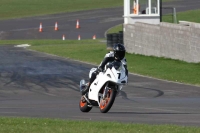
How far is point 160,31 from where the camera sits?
102 ft

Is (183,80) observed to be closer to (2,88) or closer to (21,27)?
(2,88)

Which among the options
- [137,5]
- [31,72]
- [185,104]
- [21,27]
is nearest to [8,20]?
[21,27]

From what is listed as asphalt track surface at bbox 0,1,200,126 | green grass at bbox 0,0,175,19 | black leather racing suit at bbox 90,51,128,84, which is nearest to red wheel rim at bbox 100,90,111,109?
asphalt track surface at bbox 0,1,200,126

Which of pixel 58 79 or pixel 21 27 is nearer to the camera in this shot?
pixel 58 79

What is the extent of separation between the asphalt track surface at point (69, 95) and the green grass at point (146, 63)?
3.00 ft

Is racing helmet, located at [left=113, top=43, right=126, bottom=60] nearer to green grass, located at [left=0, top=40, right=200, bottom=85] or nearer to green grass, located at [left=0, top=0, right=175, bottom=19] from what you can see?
green grass, located at [left=0, top=40, right=200, bottom=85]

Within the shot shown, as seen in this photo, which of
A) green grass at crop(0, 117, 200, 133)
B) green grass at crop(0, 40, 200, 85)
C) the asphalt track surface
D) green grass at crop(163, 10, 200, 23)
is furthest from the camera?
green grass at crop(163, 10, 200, 23)

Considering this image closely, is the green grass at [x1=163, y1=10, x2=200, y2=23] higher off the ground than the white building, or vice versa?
the white building

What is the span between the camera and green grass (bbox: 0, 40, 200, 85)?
2427 cm

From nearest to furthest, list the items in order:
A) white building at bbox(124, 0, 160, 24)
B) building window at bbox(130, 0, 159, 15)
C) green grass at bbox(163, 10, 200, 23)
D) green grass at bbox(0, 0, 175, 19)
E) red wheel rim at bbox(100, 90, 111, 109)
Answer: red wheel rim at bbox(100, 90, 111, 109) → building window at bbox(130, 0, 159, 15) → white building at bbox(124, 0, 160, 24) → green grass at bbox(163, 10, 200, 23) → green grass at bbox(0, 0, 175, 19)

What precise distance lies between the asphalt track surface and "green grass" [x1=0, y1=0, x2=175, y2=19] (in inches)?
1245

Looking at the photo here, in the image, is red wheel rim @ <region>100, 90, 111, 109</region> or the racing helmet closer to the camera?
the racing helmet

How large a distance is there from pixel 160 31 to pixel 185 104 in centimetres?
1500

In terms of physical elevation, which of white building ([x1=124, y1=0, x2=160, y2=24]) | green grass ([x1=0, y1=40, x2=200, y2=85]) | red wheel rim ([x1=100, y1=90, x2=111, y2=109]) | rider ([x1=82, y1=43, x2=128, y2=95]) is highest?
rider ([x1=82, y1=43, x2=128, y2=95])
